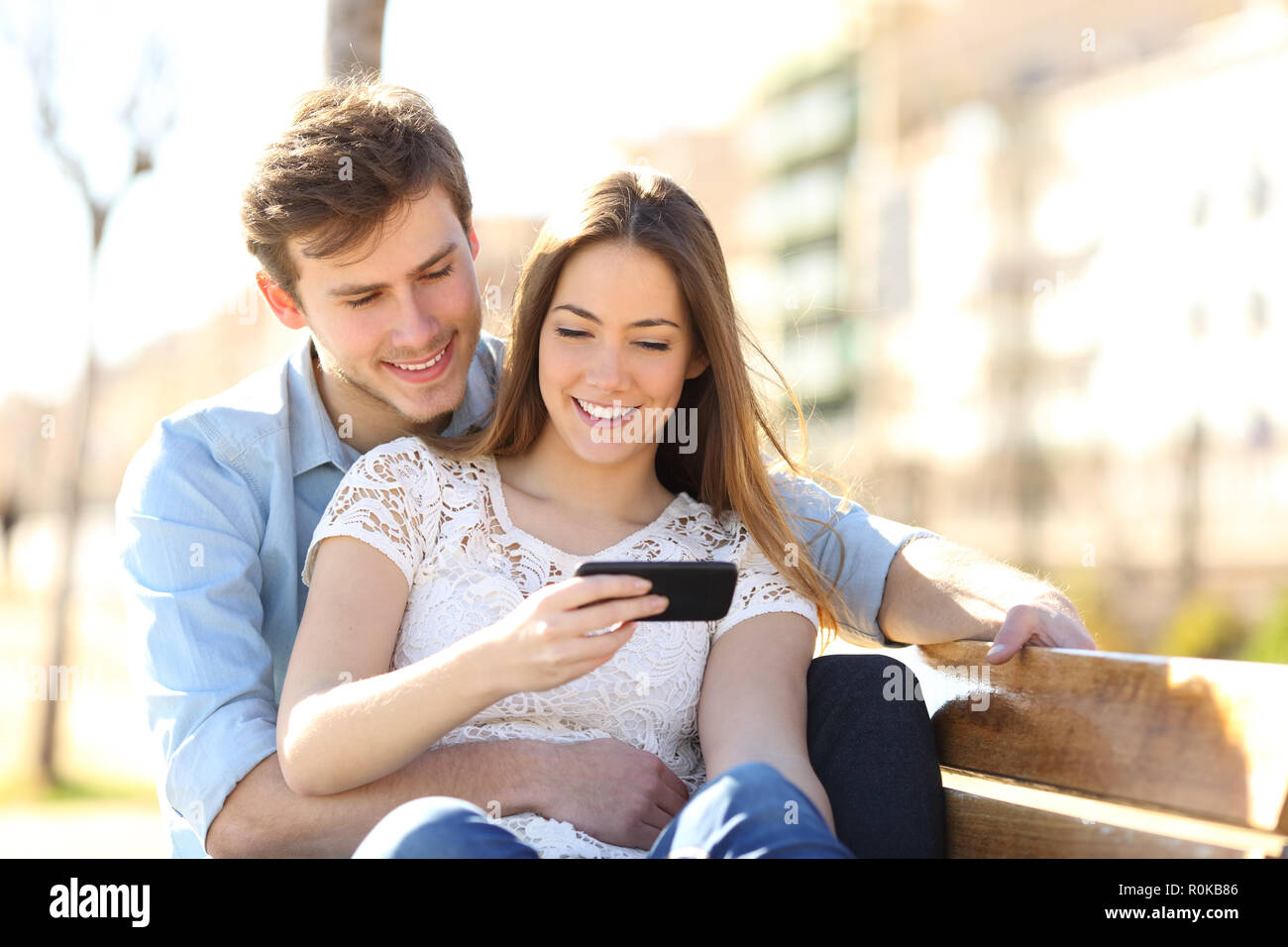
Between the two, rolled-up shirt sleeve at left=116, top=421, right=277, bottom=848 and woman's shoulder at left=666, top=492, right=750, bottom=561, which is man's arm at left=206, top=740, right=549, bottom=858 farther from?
woman's shoulder at left=666, top=492, right=750, bottom=561

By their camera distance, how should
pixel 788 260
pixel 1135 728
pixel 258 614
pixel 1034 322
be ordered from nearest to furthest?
pixel 1135 728, pixel 258 614, pixel 1034 322, pixel 788 260

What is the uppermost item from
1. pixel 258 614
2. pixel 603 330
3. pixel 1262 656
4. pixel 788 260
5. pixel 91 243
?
pixel 788 260

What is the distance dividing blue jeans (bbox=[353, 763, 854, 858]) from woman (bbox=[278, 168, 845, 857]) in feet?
1.01

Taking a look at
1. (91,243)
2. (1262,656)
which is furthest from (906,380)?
(91,243)

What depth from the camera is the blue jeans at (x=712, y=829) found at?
Answer: 79.9 inches

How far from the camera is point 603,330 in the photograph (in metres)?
2.89

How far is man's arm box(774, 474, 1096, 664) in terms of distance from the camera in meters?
2.70

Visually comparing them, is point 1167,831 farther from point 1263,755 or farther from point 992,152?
point 992,152

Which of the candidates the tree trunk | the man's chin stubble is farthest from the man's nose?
the tree trunk

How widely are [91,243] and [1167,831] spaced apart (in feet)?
32.9

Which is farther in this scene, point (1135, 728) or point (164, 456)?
point (164, 456)

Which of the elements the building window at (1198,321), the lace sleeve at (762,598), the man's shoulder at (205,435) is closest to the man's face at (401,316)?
the man's shoulder at (205,435)

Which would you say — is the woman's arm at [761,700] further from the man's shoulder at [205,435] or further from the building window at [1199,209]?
the building window at [1199,209]

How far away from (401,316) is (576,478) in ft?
1.88
